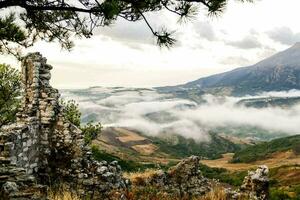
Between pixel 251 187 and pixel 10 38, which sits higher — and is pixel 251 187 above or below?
below

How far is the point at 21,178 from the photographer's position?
1209 centimetres

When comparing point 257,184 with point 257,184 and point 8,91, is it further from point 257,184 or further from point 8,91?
point 8,91

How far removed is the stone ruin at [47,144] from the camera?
19688 mm

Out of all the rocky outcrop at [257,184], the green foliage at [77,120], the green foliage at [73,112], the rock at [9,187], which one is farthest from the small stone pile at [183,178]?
the green foliage at [73,112]

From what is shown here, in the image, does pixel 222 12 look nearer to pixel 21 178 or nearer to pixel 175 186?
pixel 21 178

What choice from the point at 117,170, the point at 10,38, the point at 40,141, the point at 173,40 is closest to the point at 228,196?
the point at 117,170

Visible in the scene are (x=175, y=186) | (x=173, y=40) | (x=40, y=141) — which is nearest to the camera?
(x=173, y=40)

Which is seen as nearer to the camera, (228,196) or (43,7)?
(43,7)

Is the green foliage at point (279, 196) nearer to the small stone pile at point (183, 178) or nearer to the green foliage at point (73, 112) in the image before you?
the green foliage at point (73, 112)

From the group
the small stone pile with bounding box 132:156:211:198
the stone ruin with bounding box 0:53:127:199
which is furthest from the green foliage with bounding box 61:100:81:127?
the stone ruin with bounding box 0:53:127:199

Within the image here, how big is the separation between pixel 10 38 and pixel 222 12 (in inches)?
325

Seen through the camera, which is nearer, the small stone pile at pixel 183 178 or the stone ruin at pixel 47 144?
the stone ruin at pixel 47 144

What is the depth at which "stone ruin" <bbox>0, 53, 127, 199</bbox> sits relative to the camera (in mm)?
19688

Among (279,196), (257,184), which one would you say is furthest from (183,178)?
(279,196)
